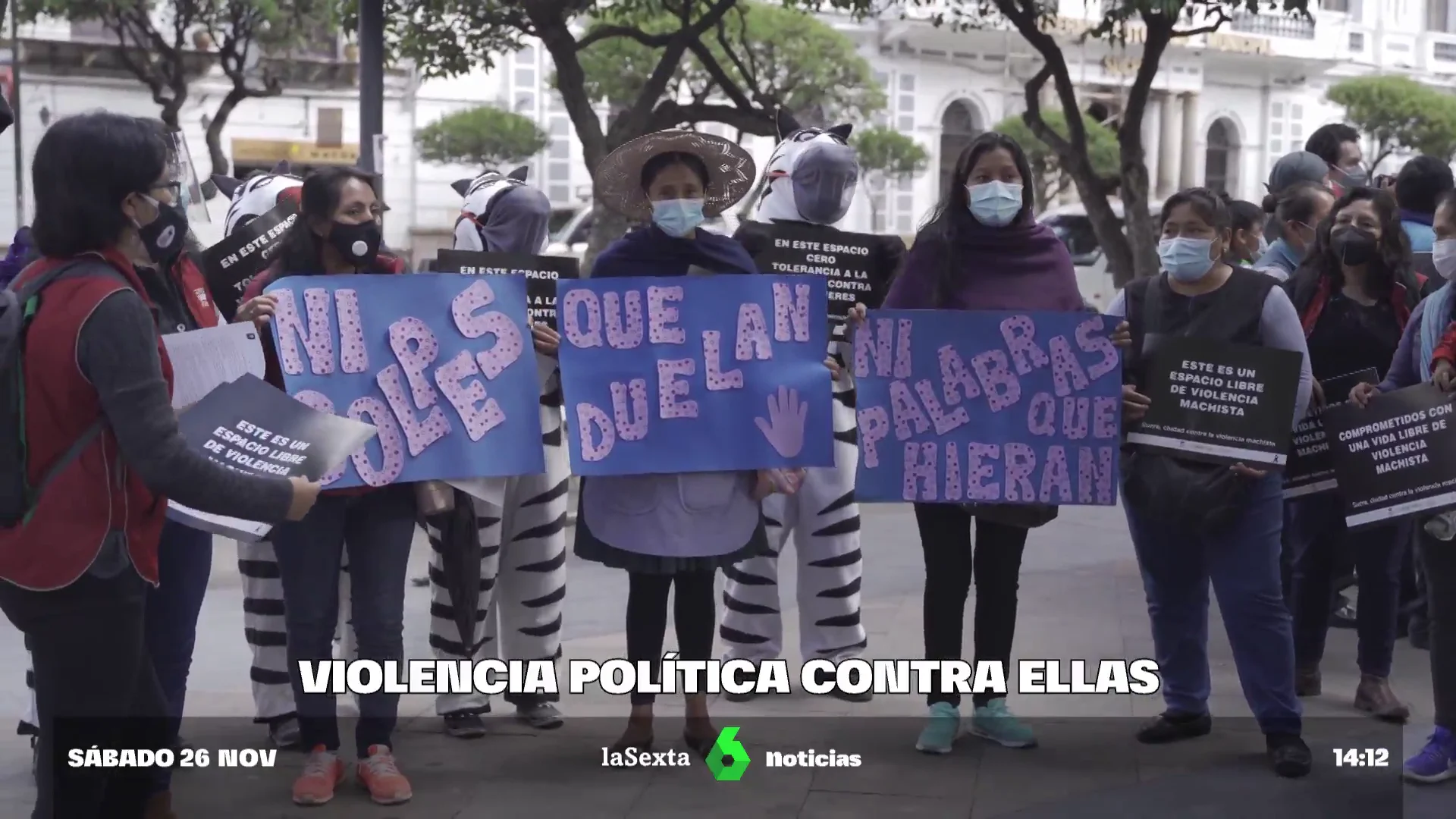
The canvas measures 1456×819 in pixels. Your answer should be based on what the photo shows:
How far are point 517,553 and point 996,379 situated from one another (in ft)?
5.43

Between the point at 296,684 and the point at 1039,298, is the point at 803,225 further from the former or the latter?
the point at 296,684

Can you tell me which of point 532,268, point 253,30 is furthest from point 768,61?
point 532,268

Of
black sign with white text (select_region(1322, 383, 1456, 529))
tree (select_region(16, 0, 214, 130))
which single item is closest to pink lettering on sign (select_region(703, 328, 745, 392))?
black sign with white text (select_region(1322, 383, 1456, 529))

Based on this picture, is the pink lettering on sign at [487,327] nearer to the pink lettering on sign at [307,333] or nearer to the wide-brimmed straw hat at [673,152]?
the pink lettering on sign at [307,333]

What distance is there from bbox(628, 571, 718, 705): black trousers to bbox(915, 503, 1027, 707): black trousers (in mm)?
672

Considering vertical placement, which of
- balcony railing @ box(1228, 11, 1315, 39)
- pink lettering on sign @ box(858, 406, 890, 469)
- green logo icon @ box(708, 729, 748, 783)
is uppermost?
balcony railing @ box(1228, 11, 1315, 39)

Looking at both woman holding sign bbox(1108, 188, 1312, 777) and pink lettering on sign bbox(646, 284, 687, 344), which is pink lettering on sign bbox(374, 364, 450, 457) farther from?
woman holding sign bbox(1108, 188, 1312, 777)

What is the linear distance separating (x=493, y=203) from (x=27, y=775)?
228 cm

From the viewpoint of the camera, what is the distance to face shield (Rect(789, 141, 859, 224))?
573 centimetres

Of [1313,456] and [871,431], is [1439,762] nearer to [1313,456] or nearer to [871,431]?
[1313,456]

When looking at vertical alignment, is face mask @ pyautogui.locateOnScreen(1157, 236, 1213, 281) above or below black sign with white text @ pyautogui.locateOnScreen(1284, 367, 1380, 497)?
above

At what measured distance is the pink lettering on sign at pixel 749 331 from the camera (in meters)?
4.81

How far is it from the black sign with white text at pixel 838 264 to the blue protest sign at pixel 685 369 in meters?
0.72

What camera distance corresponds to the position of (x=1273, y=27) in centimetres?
3866
